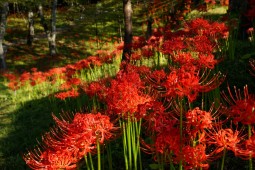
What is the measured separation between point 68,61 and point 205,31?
1467cm

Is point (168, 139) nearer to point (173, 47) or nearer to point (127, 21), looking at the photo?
point (173, 47)

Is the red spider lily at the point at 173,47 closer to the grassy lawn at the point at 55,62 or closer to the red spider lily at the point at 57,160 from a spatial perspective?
the grassy lawn at the point at 55,62

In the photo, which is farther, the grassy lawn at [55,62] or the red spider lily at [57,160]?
Answer: the grassy lawn at [55,62]

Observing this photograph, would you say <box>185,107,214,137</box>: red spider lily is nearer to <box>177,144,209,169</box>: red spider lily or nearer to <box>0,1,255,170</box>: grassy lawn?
<box>177,144,209,169</box>: red spider lily

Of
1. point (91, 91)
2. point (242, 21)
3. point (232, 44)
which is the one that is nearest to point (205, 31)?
point (232, 44)

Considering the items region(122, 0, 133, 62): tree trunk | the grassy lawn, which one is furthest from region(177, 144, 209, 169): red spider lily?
region(122, 0, 133, 62): tree trunk

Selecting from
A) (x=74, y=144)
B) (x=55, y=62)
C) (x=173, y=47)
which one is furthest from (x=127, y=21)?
(x=55, y=62)

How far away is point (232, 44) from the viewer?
6.36m

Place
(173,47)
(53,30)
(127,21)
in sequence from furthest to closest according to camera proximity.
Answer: (53,30) → (127,21) → (173,47)

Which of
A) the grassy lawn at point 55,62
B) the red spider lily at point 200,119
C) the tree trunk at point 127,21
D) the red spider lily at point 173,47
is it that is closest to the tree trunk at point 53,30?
the grassy lawn at point 55,62

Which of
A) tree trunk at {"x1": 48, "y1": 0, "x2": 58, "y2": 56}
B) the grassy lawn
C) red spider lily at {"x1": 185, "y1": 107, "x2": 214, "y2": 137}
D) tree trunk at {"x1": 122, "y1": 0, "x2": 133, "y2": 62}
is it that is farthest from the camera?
tree trunk at {"x1": 48, "y1": 0, "x2": 58, "y2": 56}

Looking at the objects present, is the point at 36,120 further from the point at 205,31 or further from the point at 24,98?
the point at 205,31

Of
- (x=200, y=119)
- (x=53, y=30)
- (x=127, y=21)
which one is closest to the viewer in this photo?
(x=200, y=119)

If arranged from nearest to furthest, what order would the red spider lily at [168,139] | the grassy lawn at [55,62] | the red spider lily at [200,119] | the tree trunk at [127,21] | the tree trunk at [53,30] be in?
the red spider lily at [200,119] < the red spider lily at [168,139] < the grassy lawn at [55,62] < the tree trunk at [127,21] < the tree trunk at [53,30]
